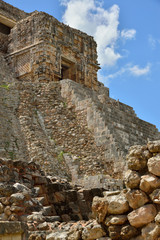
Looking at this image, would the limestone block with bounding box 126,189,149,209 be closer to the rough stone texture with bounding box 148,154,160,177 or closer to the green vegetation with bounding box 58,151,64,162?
the rough stone texture with bounding box 148,154,160,177

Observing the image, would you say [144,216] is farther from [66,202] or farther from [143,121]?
[143,121]

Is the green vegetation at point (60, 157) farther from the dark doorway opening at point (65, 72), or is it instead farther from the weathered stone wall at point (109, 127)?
the dark doorway opening at point (65, 72)

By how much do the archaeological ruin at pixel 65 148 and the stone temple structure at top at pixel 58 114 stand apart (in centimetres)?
4

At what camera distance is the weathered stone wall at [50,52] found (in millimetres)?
17703

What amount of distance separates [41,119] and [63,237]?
9715 mm

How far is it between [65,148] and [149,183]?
9.40 m

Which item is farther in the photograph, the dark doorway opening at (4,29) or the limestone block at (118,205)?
the dark doorway opening at (4,29)

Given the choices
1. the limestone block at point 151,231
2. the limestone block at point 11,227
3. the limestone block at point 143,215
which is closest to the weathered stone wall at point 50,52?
the limestone block at point 11,227

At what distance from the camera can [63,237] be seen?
463 cm

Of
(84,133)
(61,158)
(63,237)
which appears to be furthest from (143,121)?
(63,237)

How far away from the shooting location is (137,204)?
4133 millimetres

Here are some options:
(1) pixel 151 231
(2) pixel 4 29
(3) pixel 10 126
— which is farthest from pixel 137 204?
(2) pixel 4 29

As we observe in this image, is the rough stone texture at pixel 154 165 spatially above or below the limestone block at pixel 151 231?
above

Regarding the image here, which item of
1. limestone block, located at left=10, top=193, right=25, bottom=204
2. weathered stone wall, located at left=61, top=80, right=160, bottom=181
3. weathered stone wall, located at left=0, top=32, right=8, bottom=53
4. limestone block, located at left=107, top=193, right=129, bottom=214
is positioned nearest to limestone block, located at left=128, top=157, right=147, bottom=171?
limestone block, located at left=107, top=193, right=129, bottom=214
